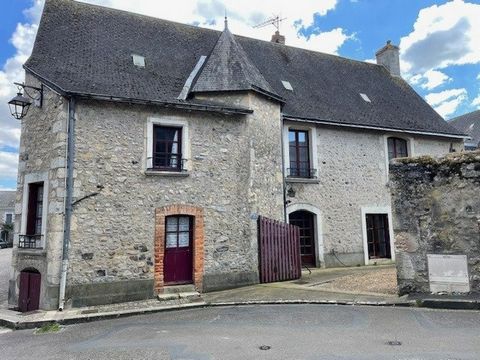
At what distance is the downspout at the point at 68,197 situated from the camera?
25.2 ft

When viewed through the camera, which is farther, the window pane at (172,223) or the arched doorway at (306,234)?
the arched doorway at (306,234)

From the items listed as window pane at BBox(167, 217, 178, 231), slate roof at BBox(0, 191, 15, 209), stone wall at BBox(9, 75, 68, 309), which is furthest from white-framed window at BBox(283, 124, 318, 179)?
slate roof at BBox(0, 191, 15, 209)

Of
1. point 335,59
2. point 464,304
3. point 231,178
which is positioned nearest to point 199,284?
point 231,178

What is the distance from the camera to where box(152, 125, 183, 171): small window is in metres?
9.12

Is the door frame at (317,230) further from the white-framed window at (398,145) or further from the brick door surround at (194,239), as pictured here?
the white-framed window at (398,145)

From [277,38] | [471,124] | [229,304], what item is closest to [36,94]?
[229,304]

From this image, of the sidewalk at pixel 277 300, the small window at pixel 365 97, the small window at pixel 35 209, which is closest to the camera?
the sidewalk at pixel 277 300

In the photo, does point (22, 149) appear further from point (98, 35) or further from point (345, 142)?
point (345, 142)

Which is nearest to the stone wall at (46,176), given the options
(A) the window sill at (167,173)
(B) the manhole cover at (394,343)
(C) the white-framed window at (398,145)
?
(A) the window sill at (167,173)

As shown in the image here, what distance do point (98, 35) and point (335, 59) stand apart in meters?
10.4

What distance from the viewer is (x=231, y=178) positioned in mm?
9688

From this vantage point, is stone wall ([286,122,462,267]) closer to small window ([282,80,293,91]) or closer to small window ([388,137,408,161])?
small window ([388,137,408,161])

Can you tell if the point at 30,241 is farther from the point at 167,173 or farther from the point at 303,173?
the point at 303,173

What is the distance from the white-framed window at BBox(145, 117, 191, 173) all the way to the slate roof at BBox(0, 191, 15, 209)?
4339 centimetres
